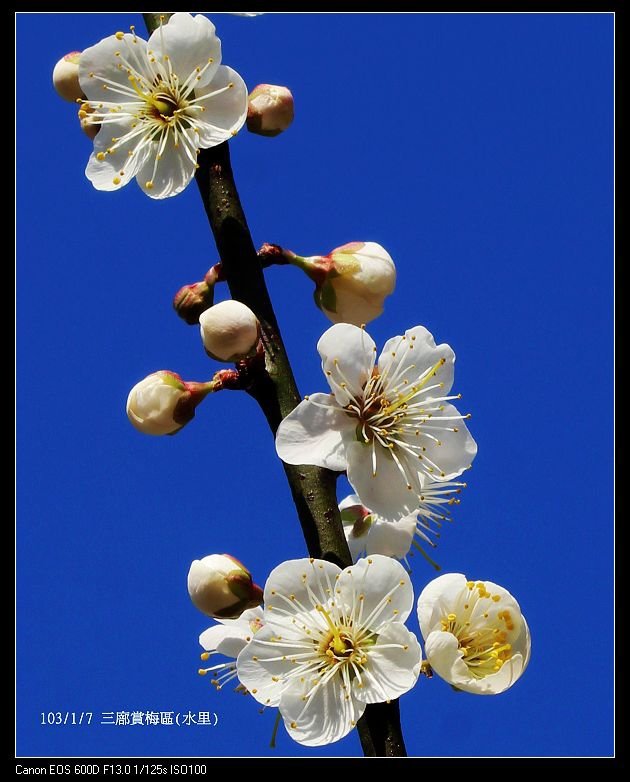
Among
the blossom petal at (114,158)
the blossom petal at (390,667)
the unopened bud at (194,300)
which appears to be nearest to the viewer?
the blossom petal at (390,667)

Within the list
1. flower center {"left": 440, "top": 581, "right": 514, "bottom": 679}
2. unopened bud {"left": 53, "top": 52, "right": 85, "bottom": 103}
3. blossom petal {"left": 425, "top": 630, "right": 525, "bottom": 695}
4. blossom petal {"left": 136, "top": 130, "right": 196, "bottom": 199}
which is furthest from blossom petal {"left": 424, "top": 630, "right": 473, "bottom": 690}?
unopened bud {"left": 53, "top": 52, "right": 85, "bottom": 103}

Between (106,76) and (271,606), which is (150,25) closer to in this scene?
(106,76)

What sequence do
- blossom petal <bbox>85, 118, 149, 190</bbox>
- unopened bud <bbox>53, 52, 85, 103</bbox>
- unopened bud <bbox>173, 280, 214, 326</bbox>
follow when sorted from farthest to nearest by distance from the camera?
unopened bud <bbox>53, 52, 85, 103</bbox>, blossom petal <bbox>85, 118, 149, 190</bbox>, unopened bud <bbox>173, 280, 214, 326</bbox>

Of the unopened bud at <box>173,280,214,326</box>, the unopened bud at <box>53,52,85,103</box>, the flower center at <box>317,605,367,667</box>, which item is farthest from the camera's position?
the unopened bud at <box>53,52,85,103</box>

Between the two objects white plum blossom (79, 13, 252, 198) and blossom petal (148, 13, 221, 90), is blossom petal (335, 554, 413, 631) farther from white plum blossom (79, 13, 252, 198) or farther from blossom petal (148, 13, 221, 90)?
blossom petal (148, 13, 221, 90)

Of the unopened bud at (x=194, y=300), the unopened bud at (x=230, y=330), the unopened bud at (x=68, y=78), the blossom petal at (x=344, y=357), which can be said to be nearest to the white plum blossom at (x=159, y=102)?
the unopened bud at (x=68, y=78)

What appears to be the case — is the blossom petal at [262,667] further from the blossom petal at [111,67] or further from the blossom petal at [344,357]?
the blossom petal at [111,67]

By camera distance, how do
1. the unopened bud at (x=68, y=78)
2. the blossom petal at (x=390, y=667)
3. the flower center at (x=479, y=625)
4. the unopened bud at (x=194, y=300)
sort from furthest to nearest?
the unopened bud at (x=68, y=78) < the unopened bud at (x=194, y=300) < the flower center at (x=479, y=625) < the blossom petal at (x=390, y=667)

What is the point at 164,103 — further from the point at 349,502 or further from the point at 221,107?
the point at 349,502

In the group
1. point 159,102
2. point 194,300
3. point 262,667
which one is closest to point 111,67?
point 159,102
